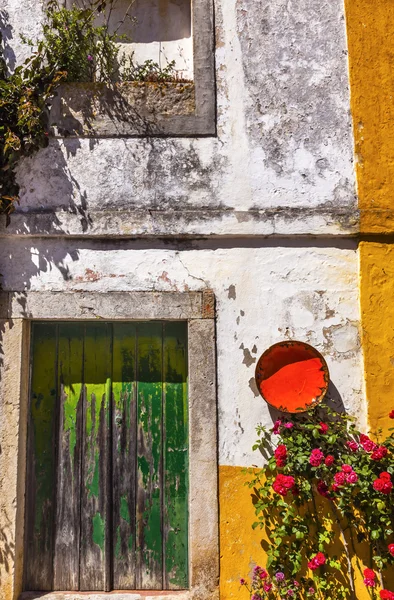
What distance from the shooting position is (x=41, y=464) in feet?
11.8

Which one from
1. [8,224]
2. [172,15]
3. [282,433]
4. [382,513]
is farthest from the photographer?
[172,15]

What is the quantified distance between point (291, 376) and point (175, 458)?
95 centimetres

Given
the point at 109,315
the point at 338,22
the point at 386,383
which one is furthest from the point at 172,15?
the point at 386,383

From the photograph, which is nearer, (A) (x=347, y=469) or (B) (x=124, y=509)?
(A) (x=347, y=469)

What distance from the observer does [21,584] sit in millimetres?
3459

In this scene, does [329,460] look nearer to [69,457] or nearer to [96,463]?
[96,463]

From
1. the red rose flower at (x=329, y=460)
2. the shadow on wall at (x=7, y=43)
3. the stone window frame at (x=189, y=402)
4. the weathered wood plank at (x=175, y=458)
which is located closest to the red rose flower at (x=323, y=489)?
the red rose flower at (x=329, y=460)

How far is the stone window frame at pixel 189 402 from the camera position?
3.36 m

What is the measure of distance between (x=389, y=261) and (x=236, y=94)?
1562 mm

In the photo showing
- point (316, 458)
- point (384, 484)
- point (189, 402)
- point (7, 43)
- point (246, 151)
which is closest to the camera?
point (384, 484)

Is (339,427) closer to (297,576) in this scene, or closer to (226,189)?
(297,576)

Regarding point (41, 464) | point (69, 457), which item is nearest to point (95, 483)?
point (69, 457)

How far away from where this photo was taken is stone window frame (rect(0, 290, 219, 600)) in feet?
11.0

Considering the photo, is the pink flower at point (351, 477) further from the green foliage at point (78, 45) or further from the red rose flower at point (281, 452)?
the green foliage at point (78, 45)
